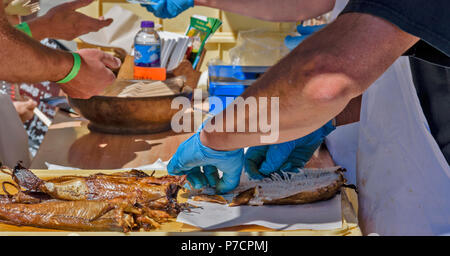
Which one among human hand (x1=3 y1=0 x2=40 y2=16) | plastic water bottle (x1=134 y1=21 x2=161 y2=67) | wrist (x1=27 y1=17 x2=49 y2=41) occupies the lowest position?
plastic water bottle (x1=134 y1=21 x2=161 y2=67)

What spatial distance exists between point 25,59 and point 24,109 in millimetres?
1735

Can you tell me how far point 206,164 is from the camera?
1.46 metres

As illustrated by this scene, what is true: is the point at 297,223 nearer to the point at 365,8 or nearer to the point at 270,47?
the point at 365,8

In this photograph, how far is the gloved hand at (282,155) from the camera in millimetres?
1632

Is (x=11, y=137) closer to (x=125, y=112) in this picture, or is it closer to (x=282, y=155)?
(x=125, y=112)

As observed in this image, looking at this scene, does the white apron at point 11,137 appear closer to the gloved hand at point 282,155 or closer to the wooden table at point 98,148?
the wooden table at point 98,148

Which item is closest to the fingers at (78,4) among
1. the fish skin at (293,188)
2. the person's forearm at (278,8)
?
the person's forearm at (278,8)

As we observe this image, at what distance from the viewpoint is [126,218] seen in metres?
1.33

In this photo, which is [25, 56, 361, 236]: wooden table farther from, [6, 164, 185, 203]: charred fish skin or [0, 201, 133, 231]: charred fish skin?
[0, 201, 133, 231]: charred fish skin

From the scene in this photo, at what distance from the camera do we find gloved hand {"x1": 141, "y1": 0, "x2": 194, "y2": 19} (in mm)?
2352

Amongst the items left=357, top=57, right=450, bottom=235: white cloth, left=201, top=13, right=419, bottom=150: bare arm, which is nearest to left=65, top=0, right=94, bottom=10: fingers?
left=357, top=57, right=450, bottom=235: white cloth

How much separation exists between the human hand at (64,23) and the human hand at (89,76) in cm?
69

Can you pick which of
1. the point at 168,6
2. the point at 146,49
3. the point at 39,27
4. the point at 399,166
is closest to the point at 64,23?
the point at 39,27

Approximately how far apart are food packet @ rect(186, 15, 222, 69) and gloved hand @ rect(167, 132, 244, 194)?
1.56 metres
